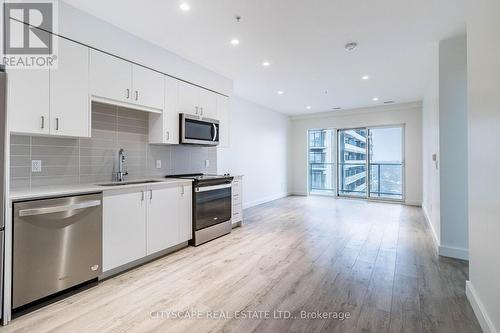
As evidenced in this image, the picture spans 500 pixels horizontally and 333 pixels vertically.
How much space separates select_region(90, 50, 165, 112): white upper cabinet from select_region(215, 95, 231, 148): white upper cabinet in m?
1.19

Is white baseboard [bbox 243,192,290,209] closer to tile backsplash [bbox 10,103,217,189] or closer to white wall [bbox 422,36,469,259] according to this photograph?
tile backsplash [bbox 10,103,217,189]

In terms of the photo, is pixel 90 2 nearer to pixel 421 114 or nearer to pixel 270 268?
pixel 270 268

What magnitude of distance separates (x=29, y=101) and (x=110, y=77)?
32.2 inches

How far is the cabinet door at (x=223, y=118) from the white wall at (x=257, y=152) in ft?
2.43

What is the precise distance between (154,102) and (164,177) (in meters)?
1.11

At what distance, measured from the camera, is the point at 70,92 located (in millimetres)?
2457

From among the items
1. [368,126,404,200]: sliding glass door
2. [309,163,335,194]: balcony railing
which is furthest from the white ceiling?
[309,163,335,194]: balcony railing

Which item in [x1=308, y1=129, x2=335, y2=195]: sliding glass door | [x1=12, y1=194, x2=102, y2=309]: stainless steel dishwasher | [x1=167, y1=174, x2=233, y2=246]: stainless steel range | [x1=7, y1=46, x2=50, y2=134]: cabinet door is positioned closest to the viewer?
[x1=12, y1=194, x2=102, y2=309]: stainless steel dishwasher

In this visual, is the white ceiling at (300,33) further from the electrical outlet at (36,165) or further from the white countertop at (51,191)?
the white countertop at (51,191)

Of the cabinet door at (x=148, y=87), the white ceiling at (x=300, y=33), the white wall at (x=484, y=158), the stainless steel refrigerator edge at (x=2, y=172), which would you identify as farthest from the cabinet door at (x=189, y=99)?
the white wall at (x=484, y=158)

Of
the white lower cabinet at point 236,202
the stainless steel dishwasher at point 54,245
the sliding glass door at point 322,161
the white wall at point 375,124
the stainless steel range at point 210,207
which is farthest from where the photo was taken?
the sliding glass door at point 322,161

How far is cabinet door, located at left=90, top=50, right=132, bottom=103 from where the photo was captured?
2640 millimetres

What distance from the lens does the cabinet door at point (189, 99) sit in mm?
3664

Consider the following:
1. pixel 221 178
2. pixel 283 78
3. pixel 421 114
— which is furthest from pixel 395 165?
pixel 221 178
